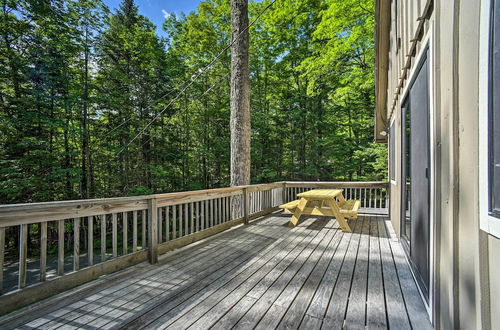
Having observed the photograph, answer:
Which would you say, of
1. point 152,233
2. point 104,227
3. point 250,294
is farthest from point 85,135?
point 250,294

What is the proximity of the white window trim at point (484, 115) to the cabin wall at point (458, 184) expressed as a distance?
4cm

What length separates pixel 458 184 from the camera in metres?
1.21

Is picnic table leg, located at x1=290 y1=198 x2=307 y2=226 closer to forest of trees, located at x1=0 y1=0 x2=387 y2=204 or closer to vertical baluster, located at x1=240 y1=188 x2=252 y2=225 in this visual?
vertical baluster, located at x1=240 y1=188 x2=252 y2=225

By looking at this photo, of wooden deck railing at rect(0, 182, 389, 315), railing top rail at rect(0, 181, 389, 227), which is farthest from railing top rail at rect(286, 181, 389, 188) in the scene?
railing top rail at rect(0, 181, 389, 227)

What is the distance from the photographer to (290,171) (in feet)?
41.0

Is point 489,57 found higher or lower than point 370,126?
lower

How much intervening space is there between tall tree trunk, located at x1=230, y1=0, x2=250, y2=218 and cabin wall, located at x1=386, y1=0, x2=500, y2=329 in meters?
4.09

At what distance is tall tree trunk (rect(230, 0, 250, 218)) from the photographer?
5.34 meters

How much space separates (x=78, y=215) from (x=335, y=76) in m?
11.2

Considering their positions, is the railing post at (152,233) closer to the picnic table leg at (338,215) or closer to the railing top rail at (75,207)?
the railing top rail at (75,207)

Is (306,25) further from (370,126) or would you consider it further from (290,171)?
(290,171)

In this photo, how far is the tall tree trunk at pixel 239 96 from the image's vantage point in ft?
17.5

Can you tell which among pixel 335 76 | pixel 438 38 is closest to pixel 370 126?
pixel 335 76

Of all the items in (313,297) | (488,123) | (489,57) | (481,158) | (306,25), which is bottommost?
(313,297)
